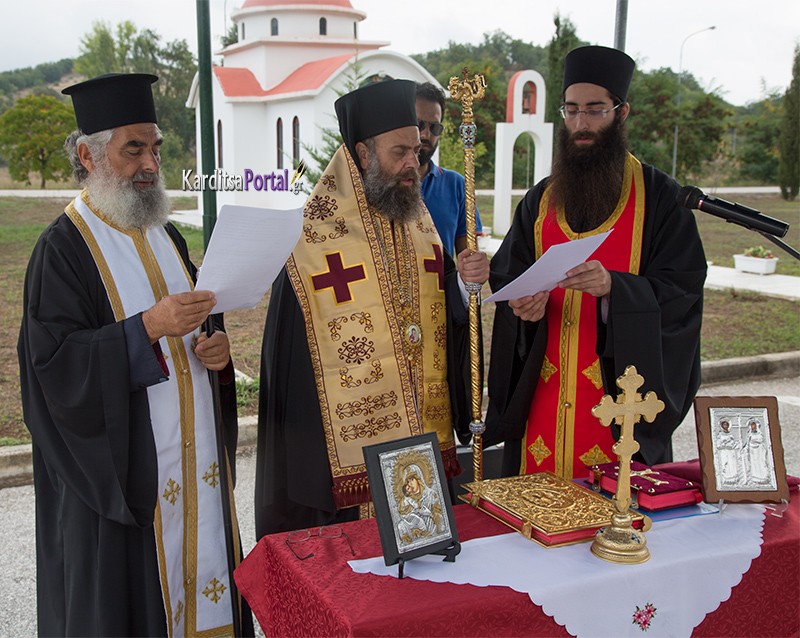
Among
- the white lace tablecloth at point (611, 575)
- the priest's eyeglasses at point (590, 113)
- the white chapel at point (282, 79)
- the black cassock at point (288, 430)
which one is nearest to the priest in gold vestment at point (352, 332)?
the black cassock at point (288, 430)

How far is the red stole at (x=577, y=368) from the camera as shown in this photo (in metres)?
2.92

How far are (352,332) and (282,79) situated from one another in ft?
57.6

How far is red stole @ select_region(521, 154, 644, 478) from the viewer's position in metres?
2.92

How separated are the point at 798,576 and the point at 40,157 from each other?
1735 centimetres

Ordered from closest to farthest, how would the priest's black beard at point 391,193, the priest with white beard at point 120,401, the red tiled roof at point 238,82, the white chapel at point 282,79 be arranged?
the priest with white beard at point 120,401
the priest's black beard at point 391,193
the white chapel at point 282,79
the red tiled roof at point 238,82

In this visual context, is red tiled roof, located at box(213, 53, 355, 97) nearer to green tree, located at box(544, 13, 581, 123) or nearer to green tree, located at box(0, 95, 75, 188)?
green tree, located at box(0, 95, 75, 188)

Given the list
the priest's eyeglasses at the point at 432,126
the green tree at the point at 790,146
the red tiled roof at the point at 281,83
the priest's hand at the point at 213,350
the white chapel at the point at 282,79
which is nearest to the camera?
the priest's hand at the point at 213,350

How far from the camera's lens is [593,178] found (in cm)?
301

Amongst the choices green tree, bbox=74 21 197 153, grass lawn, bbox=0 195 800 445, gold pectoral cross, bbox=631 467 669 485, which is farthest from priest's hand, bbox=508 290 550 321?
green tree, bbox=74 21 197 153

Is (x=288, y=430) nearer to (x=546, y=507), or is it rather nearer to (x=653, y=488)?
(x=546, y=507)

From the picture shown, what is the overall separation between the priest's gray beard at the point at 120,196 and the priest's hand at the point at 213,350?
47 centimetres

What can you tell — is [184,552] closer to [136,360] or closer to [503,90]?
[136,360]

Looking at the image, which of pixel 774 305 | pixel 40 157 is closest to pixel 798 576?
pixel 774 305

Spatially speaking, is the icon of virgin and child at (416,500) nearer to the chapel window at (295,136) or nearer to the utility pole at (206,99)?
the utility pole at (206,99)
